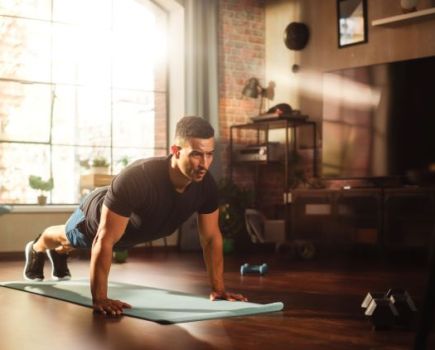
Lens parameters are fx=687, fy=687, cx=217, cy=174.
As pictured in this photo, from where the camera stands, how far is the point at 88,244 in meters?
3.15

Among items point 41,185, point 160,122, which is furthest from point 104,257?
point 160,122

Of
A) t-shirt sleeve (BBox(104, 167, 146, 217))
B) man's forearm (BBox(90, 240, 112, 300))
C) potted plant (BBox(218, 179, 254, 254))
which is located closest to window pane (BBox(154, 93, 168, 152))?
potted plant (BBox(218, 179, 254, 254))

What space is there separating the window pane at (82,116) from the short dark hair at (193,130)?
362 centimetres

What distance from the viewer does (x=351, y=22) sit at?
6.19 m

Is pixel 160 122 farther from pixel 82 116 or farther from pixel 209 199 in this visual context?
pixel 209 199

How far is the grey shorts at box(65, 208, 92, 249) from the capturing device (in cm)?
306

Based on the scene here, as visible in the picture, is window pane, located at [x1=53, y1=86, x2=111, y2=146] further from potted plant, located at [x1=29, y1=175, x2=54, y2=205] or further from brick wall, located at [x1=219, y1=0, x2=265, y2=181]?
brick wall, located at [x1=219, y1=0, x2=265, y2=181]

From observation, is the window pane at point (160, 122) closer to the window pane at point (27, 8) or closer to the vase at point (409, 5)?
the window pane at point (27, 8)

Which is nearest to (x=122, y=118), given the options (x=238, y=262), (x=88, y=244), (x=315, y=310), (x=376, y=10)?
(x=238, y=262)

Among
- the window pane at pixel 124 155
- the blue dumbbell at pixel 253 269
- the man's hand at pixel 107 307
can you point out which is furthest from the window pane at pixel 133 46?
the man's hand at pixel 107 307

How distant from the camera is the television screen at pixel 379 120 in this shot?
212 inches

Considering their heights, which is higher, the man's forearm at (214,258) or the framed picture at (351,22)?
the framed picture at (351,22)

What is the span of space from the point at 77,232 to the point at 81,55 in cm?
343

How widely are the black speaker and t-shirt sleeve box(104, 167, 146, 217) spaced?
4.28 meters
